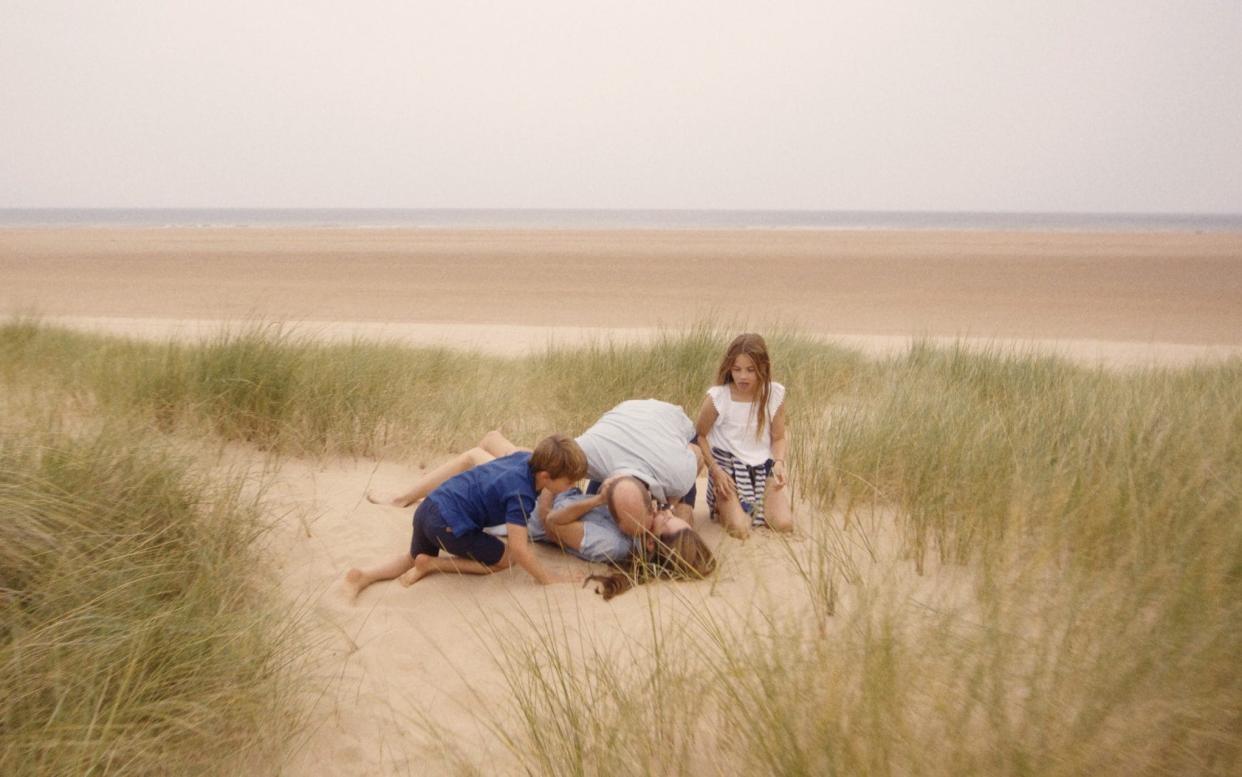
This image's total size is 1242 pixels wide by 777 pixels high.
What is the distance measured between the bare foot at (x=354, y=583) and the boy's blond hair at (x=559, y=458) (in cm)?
89

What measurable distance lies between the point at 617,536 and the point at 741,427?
1.12m

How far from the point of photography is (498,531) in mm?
3730

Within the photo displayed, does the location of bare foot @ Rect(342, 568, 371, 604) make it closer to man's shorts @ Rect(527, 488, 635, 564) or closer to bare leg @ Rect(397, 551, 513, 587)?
bare leg @ Rect(397, 551, 513, 587)

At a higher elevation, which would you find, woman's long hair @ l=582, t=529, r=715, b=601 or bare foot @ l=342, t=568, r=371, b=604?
woman's long hair @ l=582, t=529, r=715, b=601

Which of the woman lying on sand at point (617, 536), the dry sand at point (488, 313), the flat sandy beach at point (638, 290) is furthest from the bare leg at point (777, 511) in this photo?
the flat sandy beach at point (638, 290)

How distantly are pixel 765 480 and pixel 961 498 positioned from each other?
3.69 feet

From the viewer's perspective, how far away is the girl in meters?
4.38

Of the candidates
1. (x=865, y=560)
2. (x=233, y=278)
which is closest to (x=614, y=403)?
(x=865, y=560)

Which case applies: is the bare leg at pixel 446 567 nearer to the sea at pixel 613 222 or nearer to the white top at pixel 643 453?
the white top at pixel 643 453

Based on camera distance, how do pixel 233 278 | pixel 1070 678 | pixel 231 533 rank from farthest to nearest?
pixel 233 278
pixel 231 533
pixel 1070 678

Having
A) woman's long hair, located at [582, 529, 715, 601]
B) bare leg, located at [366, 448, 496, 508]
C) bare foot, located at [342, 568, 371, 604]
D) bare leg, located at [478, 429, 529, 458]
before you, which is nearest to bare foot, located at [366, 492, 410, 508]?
bare leg, located at [366, 448, 496, 508]

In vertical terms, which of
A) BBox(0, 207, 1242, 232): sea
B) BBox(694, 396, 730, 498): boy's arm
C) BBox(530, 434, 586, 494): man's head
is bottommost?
BBox(0, 207, 1242, 232): sea

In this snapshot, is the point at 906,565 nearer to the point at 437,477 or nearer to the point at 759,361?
the point at 759,361

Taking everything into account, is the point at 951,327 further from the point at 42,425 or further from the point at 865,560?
the point at 42,425
